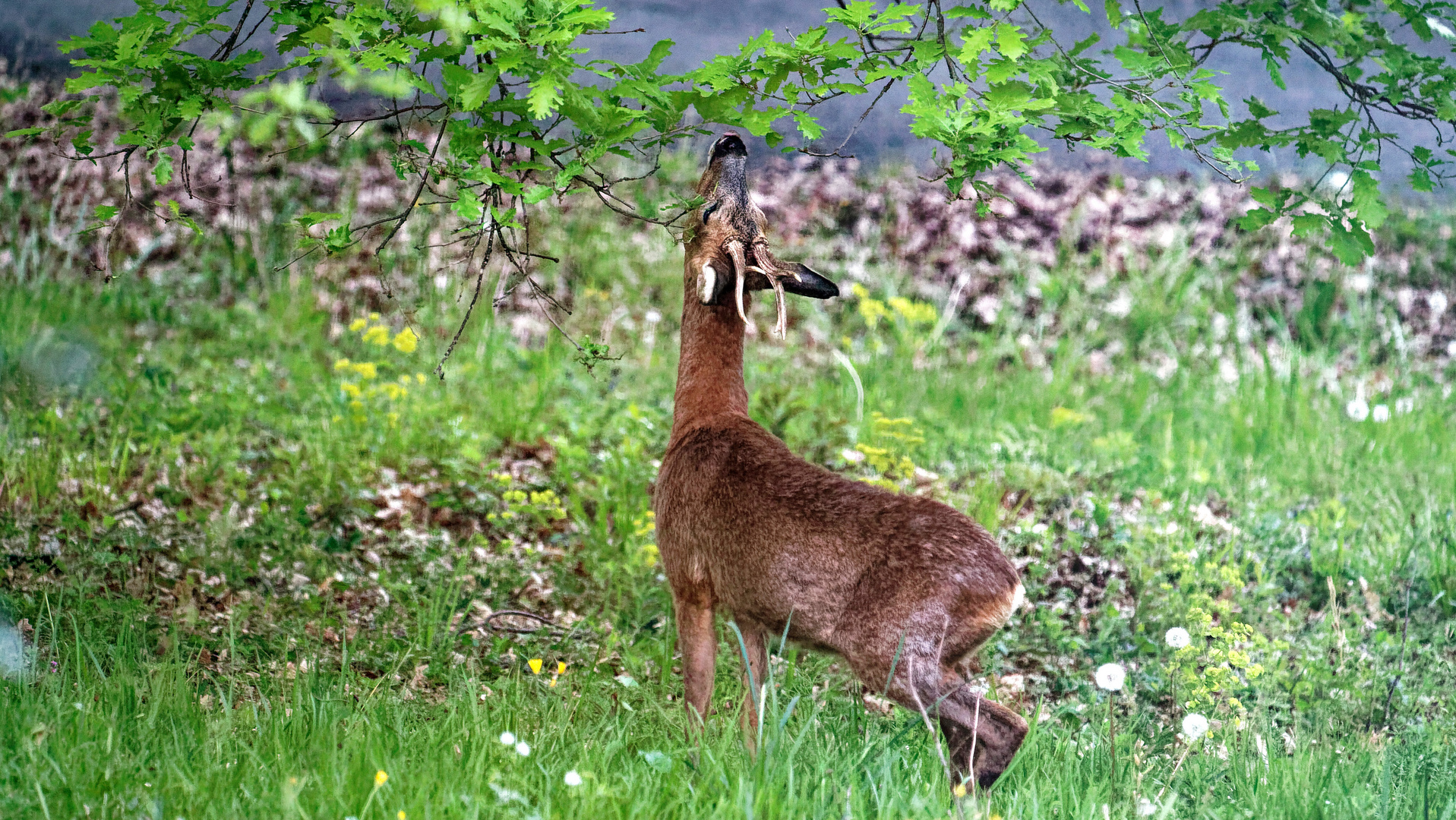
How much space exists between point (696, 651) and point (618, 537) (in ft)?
6.12

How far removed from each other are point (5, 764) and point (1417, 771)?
11.8 ft

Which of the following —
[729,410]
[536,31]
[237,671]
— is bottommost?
[237,671]

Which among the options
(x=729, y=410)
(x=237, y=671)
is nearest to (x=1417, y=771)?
(x=729, y=410)

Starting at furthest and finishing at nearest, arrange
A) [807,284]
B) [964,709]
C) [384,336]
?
[384,336]
[807,284]
[964,709]

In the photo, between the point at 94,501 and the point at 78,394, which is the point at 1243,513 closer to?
the point at 94,501

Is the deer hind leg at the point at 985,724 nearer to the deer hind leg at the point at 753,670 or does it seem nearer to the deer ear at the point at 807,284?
the deer hind leg at the point at 753,670

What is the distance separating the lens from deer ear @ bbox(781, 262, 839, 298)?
350cm

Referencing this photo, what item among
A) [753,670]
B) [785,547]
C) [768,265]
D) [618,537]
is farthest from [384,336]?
[785,547]

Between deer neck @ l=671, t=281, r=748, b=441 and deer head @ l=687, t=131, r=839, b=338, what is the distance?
8 cm

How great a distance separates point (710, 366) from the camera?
3.83m

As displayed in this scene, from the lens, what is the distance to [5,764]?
8.97 ft

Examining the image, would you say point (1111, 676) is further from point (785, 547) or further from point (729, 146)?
point (729, 146)

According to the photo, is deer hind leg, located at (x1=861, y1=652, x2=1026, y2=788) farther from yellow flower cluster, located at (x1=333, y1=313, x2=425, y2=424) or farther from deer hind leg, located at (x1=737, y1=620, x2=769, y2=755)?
yellow flower cluster, located at (x1=333, y1=313, x2=425, y2=424)

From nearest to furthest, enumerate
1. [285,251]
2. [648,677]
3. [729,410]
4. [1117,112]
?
1. [1117,112]
2. [729,410]
3. [648,677]
4. [285,251]
